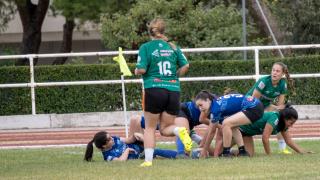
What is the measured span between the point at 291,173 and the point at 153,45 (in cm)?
270

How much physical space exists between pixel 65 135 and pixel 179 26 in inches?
261

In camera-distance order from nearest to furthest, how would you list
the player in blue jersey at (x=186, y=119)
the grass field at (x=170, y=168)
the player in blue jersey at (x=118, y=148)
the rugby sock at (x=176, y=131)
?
1. the grass field at (x=170, y=168)
2. the rugby sock at (x=176, y=131)
3. the player in blue jersey at (x=118, y=148)
4. the player in blue jersey at (x=186, y=119)

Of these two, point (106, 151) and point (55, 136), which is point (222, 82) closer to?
point (55, 136)

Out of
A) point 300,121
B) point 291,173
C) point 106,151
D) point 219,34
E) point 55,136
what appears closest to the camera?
point 291,173

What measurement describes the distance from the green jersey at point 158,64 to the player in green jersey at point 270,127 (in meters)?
1.95

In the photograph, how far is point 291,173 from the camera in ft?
35.5

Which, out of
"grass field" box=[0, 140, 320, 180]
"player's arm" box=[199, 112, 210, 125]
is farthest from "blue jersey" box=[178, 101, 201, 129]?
"grass field" box=[0, 140, 320, 180]

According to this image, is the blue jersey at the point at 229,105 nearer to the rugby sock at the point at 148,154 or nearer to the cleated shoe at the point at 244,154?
the cleated shoe at the point at 244,154

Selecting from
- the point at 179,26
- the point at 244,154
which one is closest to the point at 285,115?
the point at 244,154

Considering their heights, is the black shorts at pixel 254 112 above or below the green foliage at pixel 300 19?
below

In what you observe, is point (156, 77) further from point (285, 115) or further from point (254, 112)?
point (285, 115)

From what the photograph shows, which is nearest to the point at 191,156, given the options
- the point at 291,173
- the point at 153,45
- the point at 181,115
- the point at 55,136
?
the point at 181,115

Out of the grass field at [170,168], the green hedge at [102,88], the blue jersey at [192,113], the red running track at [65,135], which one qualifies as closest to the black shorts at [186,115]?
the blue jersey at [192,113]

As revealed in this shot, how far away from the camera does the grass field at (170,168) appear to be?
10838 millimetres
